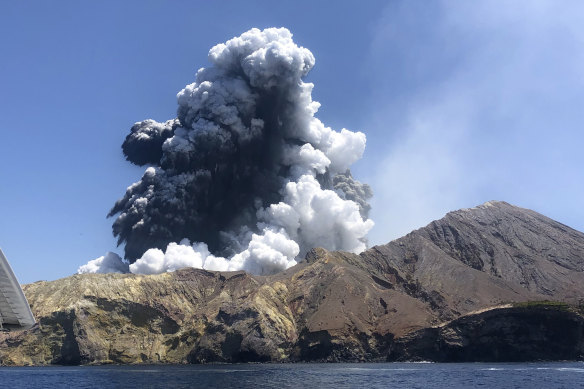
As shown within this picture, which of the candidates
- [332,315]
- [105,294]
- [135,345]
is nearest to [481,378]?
[332,315]

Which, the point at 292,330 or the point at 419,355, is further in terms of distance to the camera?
the point at 292,330

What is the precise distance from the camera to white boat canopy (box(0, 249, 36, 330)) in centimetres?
1602

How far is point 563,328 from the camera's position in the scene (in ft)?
570

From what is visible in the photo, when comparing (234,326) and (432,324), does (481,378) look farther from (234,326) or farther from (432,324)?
(234,326)

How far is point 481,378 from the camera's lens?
104 m

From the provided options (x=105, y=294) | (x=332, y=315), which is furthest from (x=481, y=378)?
(x=105, y=294)

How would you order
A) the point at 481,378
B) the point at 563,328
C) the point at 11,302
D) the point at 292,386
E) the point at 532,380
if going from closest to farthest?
the point at 11,302 < the point at 292,386 < the point at 532,380 < the point at 481,378 < the point at 563,328

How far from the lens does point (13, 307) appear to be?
16766 mm

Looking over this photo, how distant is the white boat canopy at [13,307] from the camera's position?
1602 cm

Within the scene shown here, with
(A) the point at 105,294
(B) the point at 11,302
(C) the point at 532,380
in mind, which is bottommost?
(C) the point at 532,380

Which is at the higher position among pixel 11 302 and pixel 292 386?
pixel 11 302

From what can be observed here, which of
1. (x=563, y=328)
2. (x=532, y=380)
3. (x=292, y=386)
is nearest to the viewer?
(x=292, y=386)

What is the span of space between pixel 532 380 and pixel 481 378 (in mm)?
9601

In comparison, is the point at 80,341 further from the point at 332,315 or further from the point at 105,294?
the point at 332,315
